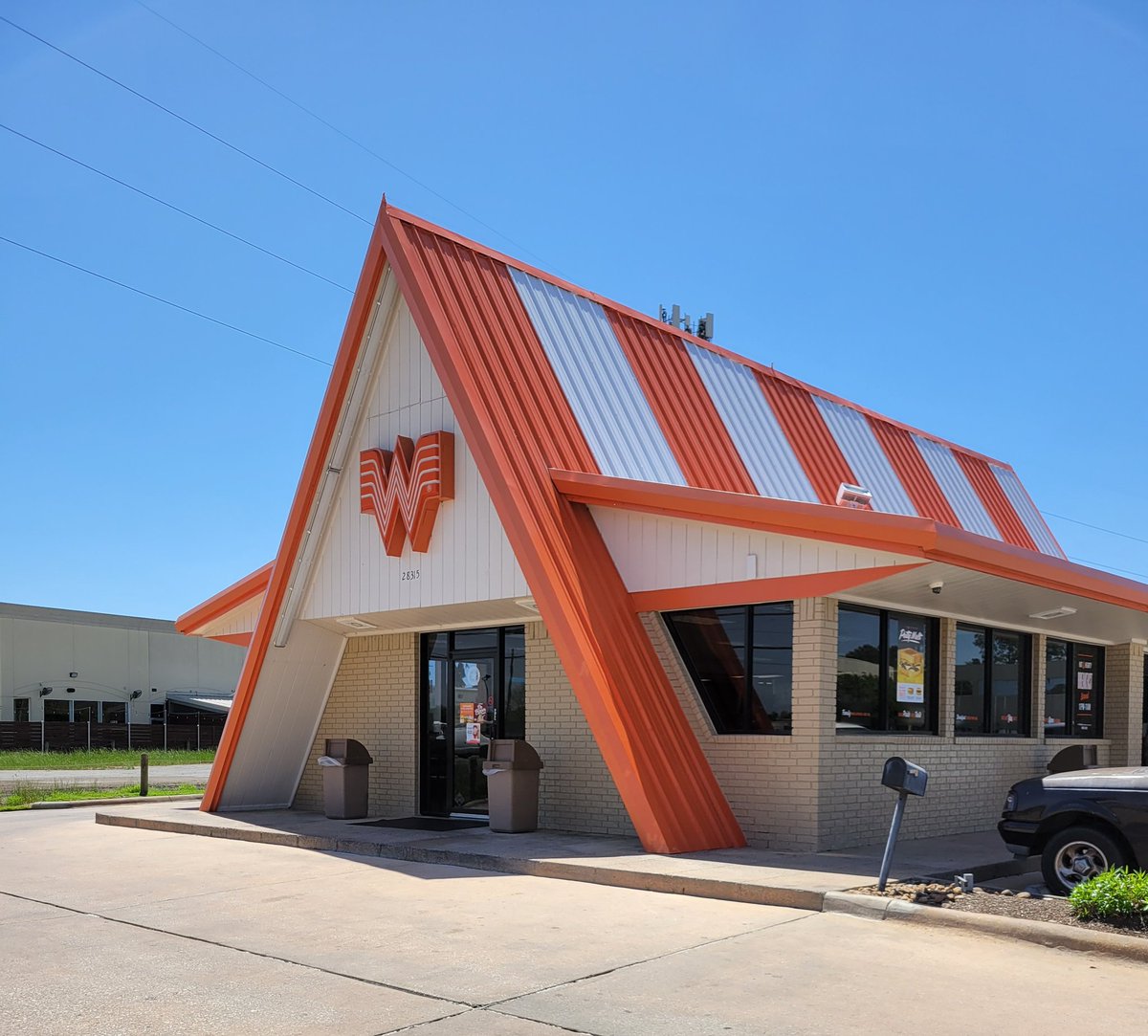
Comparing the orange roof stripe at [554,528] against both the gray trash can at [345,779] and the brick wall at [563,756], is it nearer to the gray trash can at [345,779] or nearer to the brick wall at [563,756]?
the brick wall at [563,756]

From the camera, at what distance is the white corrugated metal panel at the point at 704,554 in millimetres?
11914

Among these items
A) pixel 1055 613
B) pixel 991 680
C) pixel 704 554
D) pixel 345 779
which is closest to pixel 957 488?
pixel 991 680

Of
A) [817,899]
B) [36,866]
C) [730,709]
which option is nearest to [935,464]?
[730,709]

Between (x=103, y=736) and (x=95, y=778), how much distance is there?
2025 cm

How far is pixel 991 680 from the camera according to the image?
16.5 metres

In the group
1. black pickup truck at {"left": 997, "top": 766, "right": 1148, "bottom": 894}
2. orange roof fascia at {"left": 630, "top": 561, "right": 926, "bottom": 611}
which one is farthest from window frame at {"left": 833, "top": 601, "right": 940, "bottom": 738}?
black pickup truck at {"left": 997, "top": 766, "right": 1148, "bottom": 894}

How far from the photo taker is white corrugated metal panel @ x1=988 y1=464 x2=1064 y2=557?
2614 cm

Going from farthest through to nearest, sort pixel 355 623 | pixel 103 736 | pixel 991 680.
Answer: pixel 103 736 → pixel 355 623 → pixel 991 680

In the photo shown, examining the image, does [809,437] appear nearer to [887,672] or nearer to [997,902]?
[887,672]

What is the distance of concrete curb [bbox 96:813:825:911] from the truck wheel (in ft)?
7.23

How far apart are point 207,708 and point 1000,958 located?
51.8 m

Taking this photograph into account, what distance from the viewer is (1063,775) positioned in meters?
10.6

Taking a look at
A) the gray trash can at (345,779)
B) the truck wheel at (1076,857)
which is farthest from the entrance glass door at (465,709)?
the truck wheel at (1076,857)

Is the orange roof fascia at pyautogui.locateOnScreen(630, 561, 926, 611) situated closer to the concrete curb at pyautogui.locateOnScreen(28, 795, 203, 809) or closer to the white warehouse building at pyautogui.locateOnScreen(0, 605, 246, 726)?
the concrete curb at pyautogui.locateOnScreen(28, 795, 203, 809)
